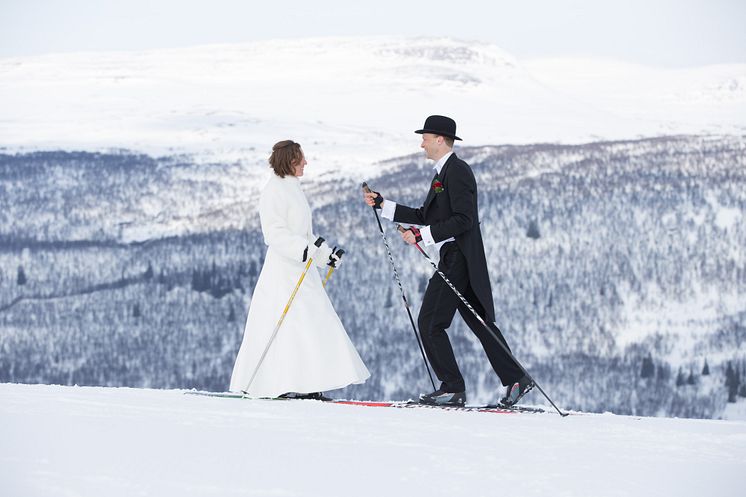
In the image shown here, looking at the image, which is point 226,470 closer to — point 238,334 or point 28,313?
point 238,334

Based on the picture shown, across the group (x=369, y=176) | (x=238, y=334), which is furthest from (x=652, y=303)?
(x=369, y=176)

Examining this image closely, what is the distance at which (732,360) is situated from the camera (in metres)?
102

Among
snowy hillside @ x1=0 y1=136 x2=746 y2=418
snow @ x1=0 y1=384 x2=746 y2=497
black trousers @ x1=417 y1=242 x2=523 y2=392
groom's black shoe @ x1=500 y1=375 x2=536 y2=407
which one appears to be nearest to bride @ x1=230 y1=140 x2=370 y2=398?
snow @ x1=0 y1=384 x2=746 y2=497

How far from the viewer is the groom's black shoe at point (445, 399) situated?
7.88 m

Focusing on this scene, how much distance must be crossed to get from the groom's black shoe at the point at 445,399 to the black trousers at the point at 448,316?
212 mm

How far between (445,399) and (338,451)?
182 cm

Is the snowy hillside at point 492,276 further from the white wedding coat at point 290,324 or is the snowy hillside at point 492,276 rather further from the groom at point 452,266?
the groom at point 452,266

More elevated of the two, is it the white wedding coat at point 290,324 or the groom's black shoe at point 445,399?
the white wedding coat at point 290,324

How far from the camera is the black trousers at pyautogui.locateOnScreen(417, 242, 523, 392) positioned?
25.1 feet

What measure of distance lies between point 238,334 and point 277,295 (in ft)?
336

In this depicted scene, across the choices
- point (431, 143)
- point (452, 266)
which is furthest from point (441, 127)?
point (452, 266)

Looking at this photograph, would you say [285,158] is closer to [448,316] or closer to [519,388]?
[448,316]

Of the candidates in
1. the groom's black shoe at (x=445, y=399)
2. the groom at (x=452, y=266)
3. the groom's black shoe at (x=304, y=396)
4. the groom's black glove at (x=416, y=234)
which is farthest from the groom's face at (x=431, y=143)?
the groom's black shoe at (x=304, y=396)

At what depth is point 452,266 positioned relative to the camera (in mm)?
7676
